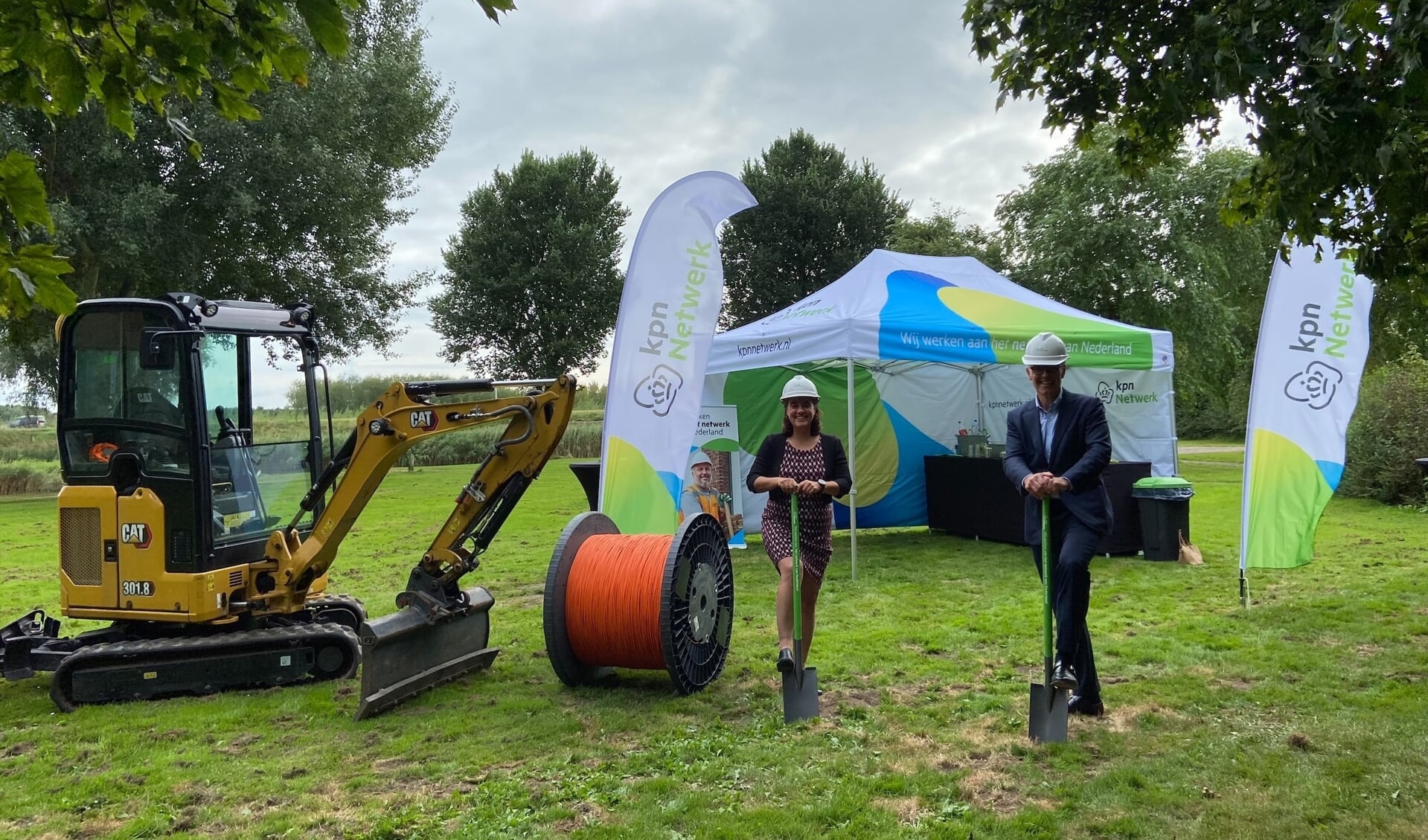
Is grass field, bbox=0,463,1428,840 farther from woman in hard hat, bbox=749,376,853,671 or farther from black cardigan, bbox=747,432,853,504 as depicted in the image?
black cardigan, bbox=747,432,853,504

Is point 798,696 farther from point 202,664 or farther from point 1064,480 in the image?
point 202,664

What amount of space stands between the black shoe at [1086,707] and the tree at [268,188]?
1621 cm

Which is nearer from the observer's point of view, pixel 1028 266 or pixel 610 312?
pixel 1028 266

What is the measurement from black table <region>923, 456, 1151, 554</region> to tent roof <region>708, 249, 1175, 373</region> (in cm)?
141

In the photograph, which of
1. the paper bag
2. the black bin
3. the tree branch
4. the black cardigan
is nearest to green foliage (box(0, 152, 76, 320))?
the tree branch

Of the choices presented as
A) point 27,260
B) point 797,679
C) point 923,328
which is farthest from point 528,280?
point 27,260

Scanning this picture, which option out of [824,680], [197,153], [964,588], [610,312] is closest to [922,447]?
[964,588]

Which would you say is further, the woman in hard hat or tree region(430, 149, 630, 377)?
tree region(430, 149, 630, 377)

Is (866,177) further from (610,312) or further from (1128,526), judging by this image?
(1128,526)

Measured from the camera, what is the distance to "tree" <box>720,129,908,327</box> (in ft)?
106

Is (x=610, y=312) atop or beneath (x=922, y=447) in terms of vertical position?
atop

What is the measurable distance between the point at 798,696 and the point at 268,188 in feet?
55.2

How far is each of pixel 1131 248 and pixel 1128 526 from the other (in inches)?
646

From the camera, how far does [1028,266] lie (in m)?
25.9
